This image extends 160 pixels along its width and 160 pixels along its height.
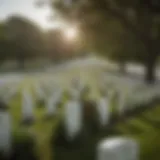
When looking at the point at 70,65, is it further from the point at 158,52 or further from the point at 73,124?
the point at 158,52

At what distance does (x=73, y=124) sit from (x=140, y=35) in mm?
405

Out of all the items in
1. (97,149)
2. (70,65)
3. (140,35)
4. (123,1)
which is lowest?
(97,149)

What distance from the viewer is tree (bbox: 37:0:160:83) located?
1.45 m

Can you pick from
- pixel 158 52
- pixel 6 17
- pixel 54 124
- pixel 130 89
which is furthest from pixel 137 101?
pixel 6 17

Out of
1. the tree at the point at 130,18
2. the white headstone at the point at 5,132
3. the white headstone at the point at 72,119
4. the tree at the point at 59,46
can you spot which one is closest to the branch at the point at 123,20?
the tree at the point at 130,18

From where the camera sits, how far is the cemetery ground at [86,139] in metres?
1.37

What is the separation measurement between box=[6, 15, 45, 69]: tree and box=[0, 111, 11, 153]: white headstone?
179 millimetres

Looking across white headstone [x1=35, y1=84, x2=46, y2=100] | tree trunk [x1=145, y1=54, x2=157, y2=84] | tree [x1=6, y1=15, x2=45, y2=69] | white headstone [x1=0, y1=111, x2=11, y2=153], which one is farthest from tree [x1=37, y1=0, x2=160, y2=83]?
white headstone [x1=0, y1=111, x2=11, y2=153]

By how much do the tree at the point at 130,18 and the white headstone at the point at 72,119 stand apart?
274 millimetres

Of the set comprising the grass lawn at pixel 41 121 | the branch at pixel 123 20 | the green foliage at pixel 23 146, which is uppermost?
the branch at pixel 123 20

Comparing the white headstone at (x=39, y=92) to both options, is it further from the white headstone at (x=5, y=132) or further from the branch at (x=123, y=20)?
the branch at (x=123, y=20)

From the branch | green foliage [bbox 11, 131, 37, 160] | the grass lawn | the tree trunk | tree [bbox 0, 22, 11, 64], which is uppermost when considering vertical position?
the branch

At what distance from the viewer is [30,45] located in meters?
1.41

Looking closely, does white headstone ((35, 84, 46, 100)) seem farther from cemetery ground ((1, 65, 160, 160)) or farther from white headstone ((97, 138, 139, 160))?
white headstone ((97, 138, 139, 160))
